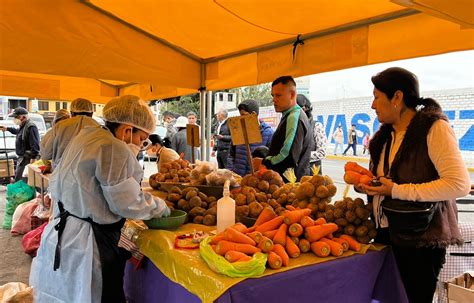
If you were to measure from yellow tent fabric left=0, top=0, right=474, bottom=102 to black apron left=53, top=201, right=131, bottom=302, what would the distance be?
5.70 ft

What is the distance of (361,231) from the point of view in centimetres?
172

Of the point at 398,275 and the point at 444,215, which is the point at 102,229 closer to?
the point at 398,275

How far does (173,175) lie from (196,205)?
0.89 metres

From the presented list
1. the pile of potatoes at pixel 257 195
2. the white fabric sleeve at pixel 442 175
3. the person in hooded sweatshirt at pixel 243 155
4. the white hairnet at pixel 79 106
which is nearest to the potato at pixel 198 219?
the pile of potatoes at pixel 257 195

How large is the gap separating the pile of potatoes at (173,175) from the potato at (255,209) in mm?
1125

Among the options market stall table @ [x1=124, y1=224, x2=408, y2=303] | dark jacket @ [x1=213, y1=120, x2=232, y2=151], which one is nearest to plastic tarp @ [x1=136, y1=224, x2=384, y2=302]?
market stall table @ [x1=124, y1=224, x2=408, y2=303]

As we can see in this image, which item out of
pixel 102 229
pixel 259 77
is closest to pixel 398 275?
pixel 102 229

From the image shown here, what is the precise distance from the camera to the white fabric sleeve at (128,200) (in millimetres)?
1771

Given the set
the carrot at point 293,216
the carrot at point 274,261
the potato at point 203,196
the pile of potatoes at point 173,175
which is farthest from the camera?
the pile of potatoes at point 173,175

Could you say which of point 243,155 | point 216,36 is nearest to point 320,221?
point 216,36

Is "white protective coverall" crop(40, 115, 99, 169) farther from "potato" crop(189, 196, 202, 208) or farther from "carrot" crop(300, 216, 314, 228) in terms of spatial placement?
"carrot" crop(300, 216, 314, 228)

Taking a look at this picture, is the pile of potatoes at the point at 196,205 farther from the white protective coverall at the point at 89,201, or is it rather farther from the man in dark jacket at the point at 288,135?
the man in dark jacket at the point at 288,135

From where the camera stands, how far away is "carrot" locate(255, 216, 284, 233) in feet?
5.52

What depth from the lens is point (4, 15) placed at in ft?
9.22
